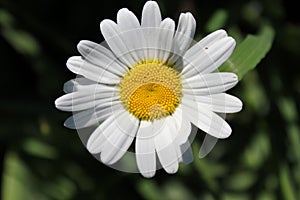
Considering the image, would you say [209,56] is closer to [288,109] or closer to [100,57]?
[100,57]

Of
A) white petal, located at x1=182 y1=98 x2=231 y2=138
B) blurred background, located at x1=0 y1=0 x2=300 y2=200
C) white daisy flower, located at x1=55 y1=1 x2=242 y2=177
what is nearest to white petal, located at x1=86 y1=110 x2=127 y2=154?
white daisy flower, located at x1=55 y1=1 x2=242 y2=177

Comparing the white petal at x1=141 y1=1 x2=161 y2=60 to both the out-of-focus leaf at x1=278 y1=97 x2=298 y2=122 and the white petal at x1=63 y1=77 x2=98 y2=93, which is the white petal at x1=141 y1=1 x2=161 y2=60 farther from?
the out-of-focus leaf at x1=278 y1=97 x2=298 y2=122

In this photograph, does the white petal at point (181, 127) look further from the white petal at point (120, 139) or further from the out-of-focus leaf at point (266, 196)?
the out-of-focus leaf at point (266, 196)

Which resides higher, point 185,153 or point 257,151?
point 185,153

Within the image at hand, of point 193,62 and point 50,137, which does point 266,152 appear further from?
point 193,62

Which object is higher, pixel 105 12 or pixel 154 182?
pixel 105 12

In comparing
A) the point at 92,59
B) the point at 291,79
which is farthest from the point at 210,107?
the point at 291,79

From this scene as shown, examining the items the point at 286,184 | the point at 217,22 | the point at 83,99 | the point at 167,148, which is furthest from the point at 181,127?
the point at 286,184
